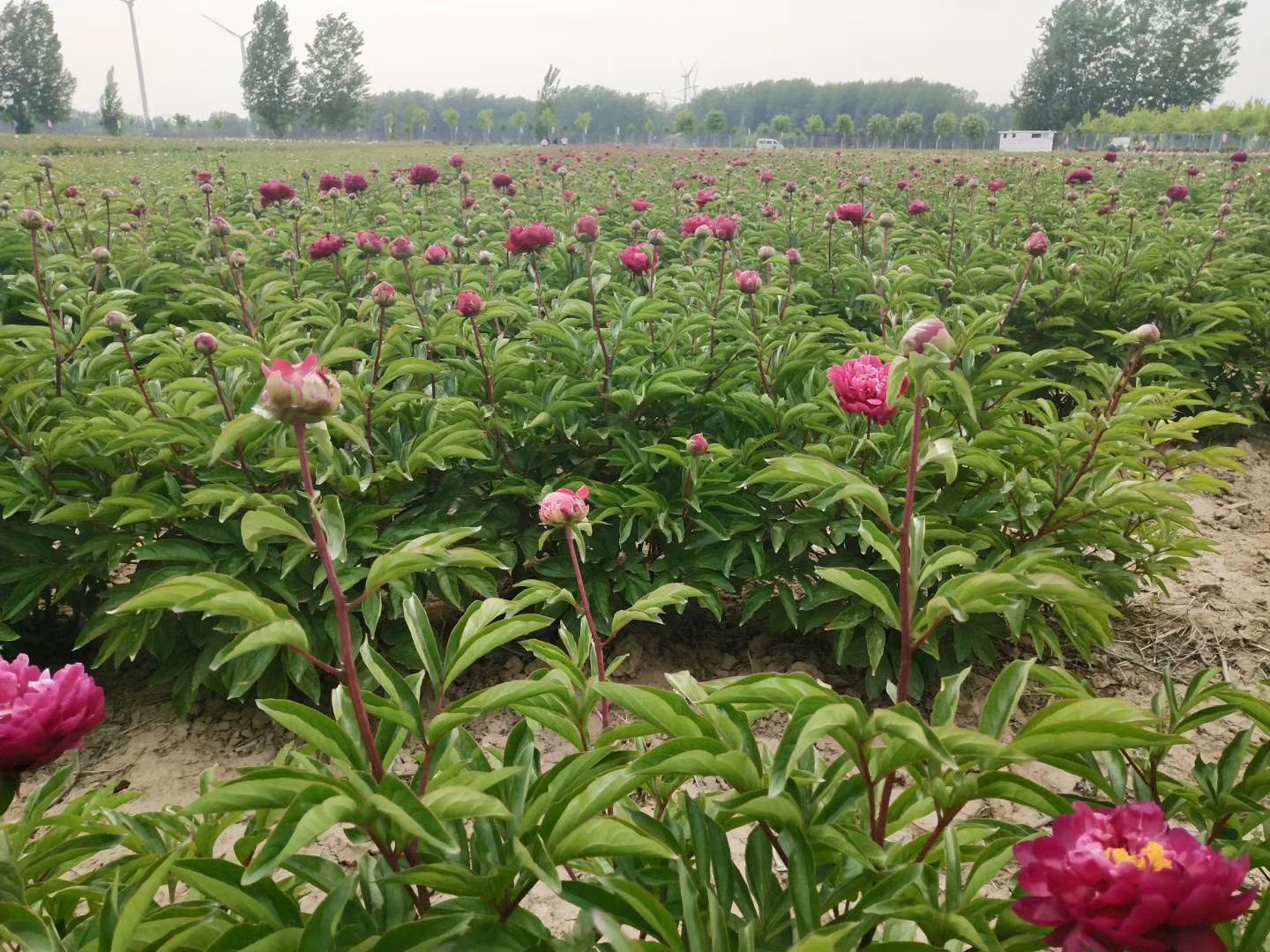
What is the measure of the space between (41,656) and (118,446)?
1072 mm

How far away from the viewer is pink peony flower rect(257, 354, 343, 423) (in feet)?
3.13

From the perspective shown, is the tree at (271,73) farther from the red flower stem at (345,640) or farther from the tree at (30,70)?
the red flower stem at (345,640)

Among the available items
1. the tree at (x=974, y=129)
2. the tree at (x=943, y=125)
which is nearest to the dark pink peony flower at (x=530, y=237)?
the tree at (x=974, y=129)

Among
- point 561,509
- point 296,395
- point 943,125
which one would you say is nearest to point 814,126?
A: point 943,125

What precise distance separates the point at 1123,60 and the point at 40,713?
85.4 metres

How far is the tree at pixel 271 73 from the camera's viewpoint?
197ft

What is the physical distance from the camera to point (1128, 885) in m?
0.71

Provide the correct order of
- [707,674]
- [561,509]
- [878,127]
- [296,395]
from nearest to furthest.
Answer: [296,395], [561,509], [707,674], [878,127]

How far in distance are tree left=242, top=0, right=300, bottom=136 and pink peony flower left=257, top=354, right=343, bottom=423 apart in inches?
2729

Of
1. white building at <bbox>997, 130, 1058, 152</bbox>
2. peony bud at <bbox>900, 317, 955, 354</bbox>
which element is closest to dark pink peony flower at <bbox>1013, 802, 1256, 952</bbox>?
peony bud at <bbox>900, 317, 955, 354</bbox>

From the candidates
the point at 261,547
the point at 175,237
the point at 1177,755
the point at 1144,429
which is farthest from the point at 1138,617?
the point at 175,237

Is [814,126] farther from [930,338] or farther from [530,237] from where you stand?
[930,338]

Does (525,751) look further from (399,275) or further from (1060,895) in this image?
(399,275)

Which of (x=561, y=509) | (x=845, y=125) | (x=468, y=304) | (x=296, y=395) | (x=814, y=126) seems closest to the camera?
(x=296, y=395)
